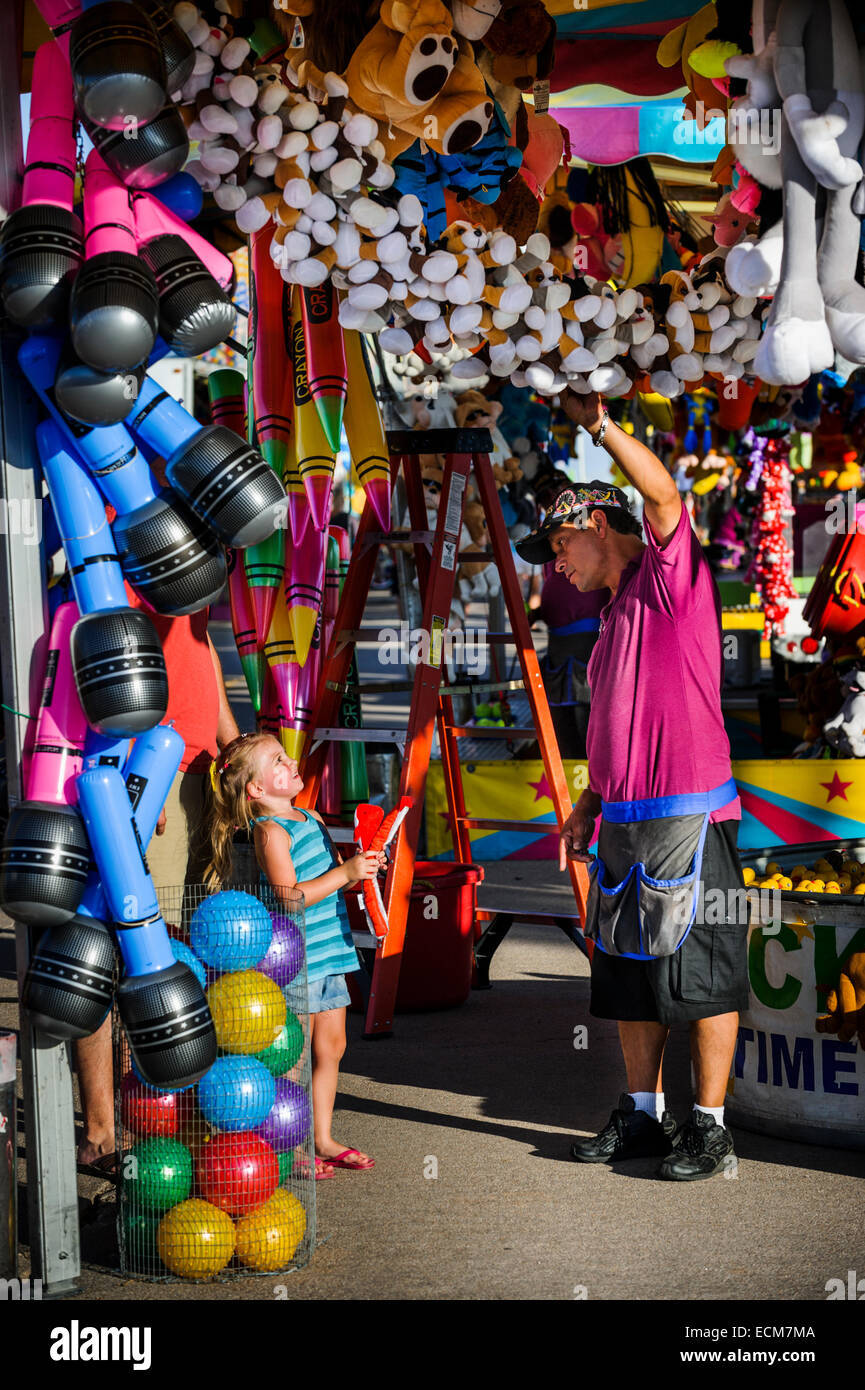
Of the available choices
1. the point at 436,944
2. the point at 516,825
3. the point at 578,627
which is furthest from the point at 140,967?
the point at 578,627

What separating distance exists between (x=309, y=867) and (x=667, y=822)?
2.95ft

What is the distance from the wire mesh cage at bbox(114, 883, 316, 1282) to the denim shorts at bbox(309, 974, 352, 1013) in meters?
0.40

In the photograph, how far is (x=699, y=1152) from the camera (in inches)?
141

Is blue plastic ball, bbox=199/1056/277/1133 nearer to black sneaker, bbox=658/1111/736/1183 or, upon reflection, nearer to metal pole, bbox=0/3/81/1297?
metal pole, bbox=0/3/81/1297

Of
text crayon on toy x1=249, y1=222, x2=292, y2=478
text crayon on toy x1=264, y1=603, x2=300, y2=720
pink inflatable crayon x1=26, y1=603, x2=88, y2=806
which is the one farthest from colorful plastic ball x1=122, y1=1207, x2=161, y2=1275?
text crayon on toy x1=249, y1=222, x2=292, y2=478

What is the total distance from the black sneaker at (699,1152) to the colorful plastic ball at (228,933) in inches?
48.7

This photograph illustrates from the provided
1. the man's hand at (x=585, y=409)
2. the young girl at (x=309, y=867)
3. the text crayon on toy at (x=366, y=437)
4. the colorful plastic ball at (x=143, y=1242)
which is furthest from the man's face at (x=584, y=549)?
the colorful plastic ball at (x=143, y=1242)

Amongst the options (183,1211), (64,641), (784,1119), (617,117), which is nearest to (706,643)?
(784,1119)

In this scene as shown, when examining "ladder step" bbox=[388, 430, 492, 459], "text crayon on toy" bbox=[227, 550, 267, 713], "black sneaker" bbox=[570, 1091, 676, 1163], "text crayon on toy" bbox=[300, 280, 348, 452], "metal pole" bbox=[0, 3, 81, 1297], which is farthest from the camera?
"ladder step" bbox=[388, 430, 492, 459]

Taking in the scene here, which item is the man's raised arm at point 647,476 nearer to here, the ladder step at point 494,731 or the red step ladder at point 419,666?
the red step ladder at point 419,666

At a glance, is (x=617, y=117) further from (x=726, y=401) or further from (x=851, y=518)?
(x=851, y=518)

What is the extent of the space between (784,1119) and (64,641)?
2268 millimetres

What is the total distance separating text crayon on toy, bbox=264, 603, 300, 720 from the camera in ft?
15.4

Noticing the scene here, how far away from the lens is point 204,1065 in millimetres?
2822
